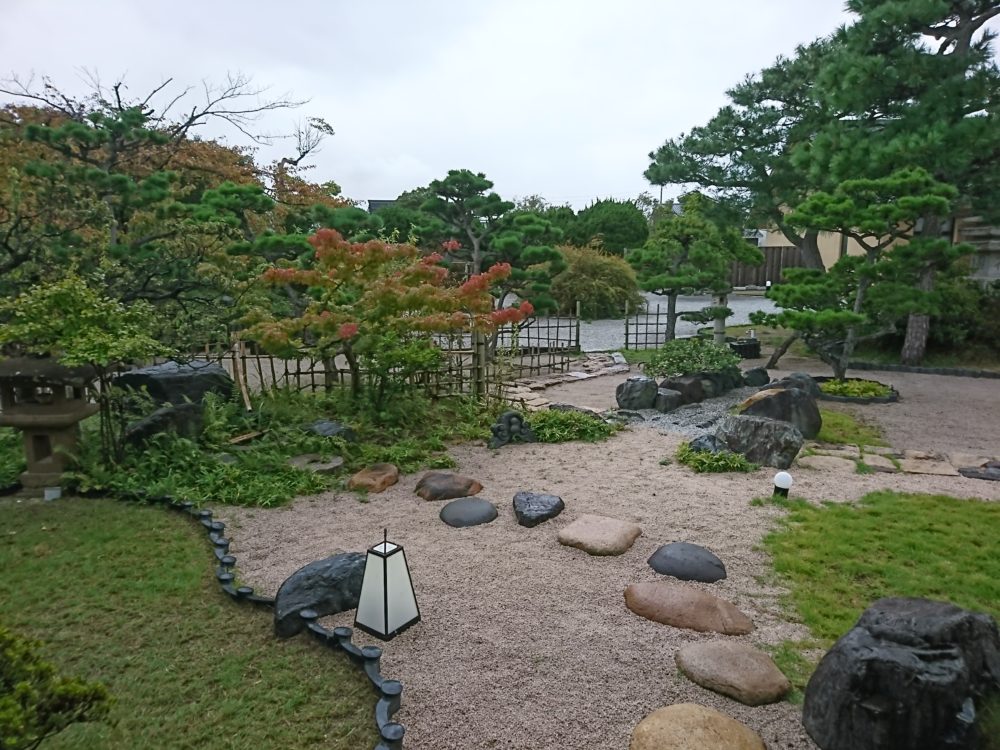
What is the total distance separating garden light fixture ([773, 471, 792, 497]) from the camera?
180 inches

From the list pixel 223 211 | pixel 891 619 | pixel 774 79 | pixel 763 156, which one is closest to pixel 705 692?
pixel 891 619

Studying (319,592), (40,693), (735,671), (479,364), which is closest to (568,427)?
(479,364)

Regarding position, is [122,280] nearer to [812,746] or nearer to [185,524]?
[185,524]

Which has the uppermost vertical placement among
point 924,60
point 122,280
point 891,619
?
point 924,60

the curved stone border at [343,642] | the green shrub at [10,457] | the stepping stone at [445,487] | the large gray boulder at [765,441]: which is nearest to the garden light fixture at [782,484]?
the large gray boulder at [765,441]

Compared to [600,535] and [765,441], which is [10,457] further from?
[765,441]

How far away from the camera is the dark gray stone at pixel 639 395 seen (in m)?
7.94

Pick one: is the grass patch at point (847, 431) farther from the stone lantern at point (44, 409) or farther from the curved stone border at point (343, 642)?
the stone lantern at point (44, 409)

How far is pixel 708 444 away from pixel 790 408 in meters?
1.26

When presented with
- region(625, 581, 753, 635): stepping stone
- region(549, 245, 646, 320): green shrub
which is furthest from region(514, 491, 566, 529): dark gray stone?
region(549, 245, 646, 320): green shrub

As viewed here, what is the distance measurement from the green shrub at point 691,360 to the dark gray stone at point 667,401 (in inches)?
33.9

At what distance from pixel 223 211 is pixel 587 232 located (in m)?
15.9

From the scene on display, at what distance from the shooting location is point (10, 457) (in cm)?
523

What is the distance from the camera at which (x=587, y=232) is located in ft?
75.6
